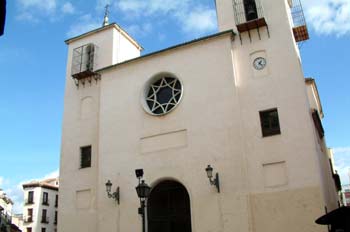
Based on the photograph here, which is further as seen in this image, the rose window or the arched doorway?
the rose window

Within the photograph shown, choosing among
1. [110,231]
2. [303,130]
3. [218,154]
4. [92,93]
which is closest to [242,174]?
[218,154]

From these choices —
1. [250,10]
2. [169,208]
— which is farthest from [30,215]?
[250,10]

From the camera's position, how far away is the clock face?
16516mm

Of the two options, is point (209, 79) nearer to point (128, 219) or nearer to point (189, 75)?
point (189, 75)

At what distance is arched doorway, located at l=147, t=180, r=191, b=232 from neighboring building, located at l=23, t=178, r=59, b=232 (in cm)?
3396

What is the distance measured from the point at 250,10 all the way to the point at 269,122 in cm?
542

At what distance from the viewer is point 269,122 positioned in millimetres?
15617

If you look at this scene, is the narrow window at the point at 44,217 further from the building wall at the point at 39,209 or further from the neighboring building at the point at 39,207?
the building wall at the point at 39,209

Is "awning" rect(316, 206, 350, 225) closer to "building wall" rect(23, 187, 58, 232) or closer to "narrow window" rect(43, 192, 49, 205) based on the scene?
"building wall" rect(23, 187, 58, 232)

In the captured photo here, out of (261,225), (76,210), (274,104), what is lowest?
(261,225)

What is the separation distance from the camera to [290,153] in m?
14.7

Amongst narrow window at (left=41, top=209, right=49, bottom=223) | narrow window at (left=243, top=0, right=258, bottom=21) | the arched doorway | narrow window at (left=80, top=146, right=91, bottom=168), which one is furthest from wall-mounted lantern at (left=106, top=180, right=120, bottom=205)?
narrow window at (left=41, top=209, right=49, bottom=223)

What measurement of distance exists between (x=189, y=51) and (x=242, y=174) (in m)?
6.21

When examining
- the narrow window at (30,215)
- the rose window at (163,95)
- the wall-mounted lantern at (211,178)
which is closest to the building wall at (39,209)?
the narrow window at (30,215)
